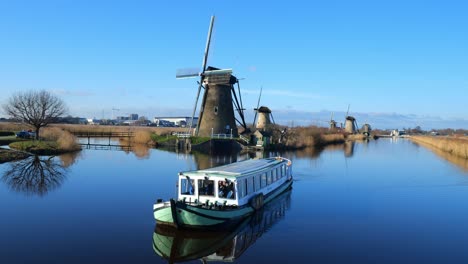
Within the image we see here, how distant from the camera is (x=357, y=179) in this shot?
3061cm

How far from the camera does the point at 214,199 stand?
16.8 m

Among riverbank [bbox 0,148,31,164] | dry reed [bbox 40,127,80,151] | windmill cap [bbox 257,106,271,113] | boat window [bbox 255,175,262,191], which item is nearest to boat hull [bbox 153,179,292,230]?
boat window [bbox 255,175,262,191]

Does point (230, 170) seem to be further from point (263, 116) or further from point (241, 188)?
point (263, 116)

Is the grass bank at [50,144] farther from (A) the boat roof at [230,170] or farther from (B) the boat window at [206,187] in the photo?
(B) the boat window at [206,187]

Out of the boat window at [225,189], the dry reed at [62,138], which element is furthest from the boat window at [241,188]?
the dry reed at [62,138]

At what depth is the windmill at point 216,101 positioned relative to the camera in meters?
51.5

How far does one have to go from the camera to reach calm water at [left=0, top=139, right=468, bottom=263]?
13.7 m

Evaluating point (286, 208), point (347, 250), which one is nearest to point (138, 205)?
point (286, 208)

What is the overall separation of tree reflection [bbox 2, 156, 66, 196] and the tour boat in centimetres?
Result: 1031

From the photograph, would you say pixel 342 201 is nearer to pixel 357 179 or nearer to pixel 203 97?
pixel 357 179

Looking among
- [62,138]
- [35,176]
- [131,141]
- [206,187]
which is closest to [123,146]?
[131,141]

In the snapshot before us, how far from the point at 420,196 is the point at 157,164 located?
2091cm

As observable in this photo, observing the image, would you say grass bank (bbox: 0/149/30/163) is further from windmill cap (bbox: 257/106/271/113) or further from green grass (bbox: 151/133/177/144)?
windmill cap (bbox: 257/106/271/113)

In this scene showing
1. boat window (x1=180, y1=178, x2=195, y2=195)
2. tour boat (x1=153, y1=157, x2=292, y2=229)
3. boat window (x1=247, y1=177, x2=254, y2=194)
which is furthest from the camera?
boat window (x1=247, y1=177, x2=254, y2=194)
